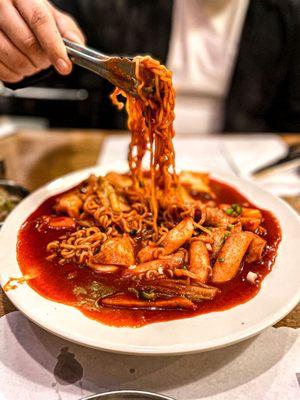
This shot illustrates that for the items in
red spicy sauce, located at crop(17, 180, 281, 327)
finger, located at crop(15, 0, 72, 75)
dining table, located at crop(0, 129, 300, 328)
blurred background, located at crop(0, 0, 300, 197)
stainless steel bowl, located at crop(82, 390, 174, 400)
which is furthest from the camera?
blurred background, located at crop(0, 0, 300, 197)

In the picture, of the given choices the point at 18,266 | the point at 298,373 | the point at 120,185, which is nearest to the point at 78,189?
the point at 120,185

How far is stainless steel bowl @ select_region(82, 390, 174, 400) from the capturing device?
159 cm

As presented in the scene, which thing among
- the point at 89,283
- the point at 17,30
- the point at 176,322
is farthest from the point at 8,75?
the point at 176,322

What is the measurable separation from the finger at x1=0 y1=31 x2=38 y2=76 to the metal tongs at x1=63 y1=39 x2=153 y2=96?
40 cm

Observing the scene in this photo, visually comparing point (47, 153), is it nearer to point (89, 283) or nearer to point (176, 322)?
point (89, 283)

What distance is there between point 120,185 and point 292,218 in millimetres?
1263

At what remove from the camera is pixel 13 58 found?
8.53 feet

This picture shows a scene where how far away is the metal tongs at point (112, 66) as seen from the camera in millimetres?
2242

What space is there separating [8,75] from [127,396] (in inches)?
90.0

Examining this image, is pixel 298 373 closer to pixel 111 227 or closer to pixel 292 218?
pixel 292 218

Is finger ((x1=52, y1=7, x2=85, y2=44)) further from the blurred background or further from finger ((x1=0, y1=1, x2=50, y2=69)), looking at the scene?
the blurred background

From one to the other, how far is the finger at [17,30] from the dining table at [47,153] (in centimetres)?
136

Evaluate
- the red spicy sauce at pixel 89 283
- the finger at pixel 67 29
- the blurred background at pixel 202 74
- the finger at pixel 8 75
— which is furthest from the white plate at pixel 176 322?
the blurred background at pixel 202 74

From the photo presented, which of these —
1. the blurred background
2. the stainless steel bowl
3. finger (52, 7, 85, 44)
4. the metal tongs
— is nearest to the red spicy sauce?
the stainless steel bowl
